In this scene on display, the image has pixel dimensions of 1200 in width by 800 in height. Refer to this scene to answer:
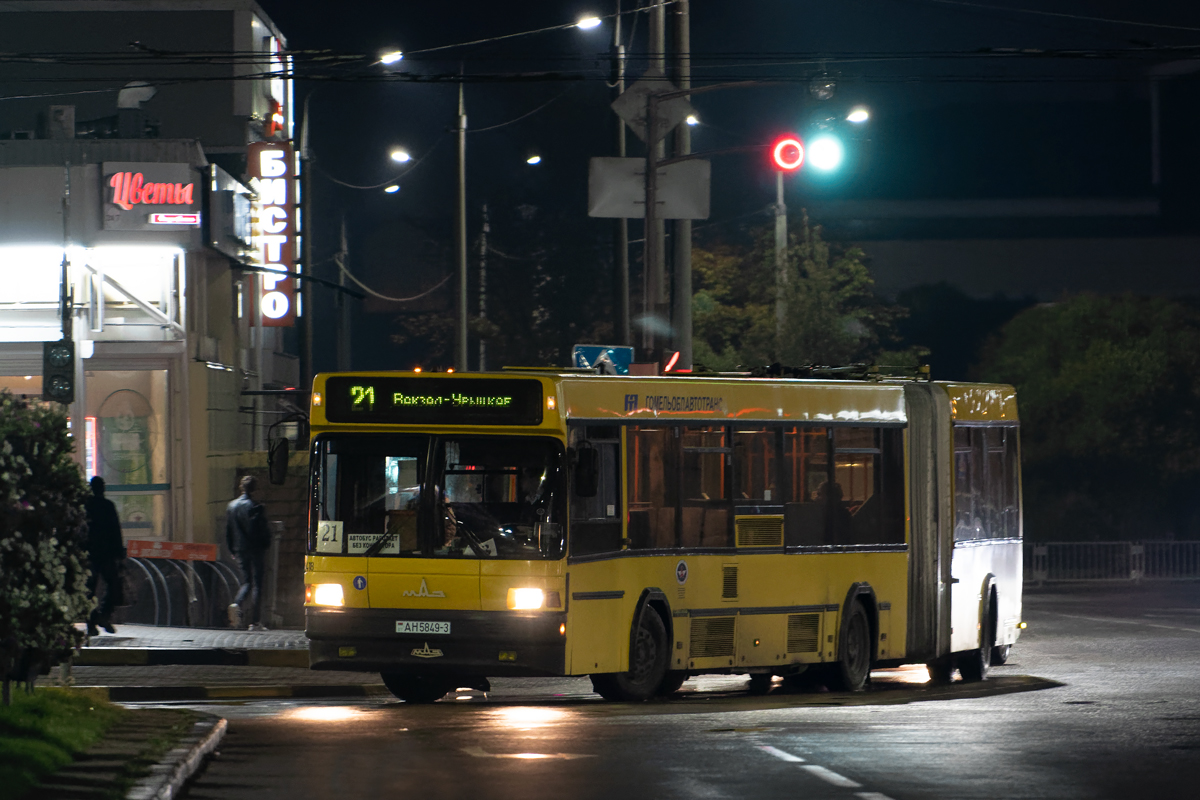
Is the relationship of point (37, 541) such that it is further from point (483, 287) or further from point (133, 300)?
point (483, 287)

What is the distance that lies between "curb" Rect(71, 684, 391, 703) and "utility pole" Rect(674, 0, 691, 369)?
633 centimetres

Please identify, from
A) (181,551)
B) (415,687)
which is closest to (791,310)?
(181,551)

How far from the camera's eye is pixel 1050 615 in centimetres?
2972

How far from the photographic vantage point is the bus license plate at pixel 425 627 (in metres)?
15.4

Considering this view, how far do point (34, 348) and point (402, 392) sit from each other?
14378 millimetres

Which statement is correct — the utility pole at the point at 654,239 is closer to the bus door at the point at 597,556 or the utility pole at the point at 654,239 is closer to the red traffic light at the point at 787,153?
the red traffic light at the point at 787,153

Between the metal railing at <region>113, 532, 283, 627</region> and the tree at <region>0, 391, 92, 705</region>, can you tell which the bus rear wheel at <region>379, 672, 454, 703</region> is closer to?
the tree at <region>0, 391, 92, 705</region>

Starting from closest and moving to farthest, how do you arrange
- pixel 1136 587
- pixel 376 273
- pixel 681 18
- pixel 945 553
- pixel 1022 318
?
pixel 945 553
pixel 681 18
pixel 1136 587
pixel 1022 318
pixel 376 273

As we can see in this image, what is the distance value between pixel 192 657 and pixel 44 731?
8915 millimetres

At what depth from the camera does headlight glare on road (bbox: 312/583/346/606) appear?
51.2ft

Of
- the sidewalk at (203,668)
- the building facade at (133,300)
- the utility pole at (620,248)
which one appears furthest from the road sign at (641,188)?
the sidewalk at (203,668)

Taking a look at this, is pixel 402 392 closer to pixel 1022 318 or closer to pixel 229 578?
pixel 229 578

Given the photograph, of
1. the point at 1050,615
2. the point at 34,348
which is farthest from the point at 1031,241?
the point at 34,348

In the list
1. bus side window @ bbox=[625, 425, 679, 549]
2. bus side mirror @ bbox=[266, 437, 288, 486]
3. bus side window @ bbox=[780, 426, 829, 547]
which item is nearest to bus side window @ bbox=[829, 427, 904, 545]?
bus side window @ bbox=[780, 426, 829, 547]
